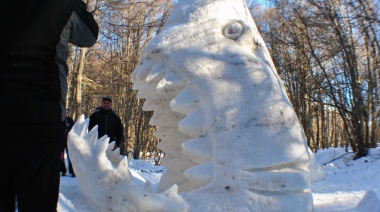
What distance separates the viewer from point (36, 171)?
115 cm

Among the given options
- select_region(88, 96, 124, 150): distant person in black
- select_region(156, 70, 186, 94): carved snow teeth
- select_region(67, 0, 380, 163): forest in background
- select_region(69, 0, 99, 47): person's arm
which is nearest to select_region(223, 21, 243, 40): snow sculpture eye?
select_region(156, 70, 186, 94): carved snow teeth

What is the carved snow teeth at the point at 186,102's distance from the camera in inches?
55.3

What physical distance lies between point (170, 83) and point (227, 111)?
27 centimetres

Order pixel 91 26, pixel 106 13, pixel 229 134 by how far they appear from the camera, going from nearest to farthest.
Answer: pixel 229 134 < pixel 91 26 < pixel 106 13

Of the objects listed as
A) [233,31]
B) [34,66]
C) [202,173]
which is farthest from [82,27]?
[202,173]

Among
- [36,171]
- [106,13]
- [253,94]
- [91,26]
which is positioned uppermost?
[106,13]

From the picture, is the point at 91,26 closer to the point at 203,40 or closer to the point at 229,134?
the point at 203,40

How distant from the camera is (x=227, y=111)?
134 centimetres

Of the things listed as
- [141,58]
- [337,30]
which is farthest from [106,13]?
[141,58]

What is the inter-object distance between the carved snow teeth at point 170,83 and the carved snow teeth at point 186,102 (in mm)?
44

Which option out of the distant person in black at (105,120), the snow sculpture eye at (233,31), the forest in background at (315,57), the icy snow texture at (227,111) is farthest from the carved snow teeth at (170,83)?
the forest in background at (315,57)

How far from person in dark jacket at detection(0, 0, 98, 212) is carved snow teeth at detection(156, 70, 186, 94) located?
384 mm

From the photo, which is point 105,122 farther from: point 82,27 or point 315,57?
point 315,57

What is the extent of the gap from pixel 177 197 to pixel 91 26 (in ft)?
2.58
